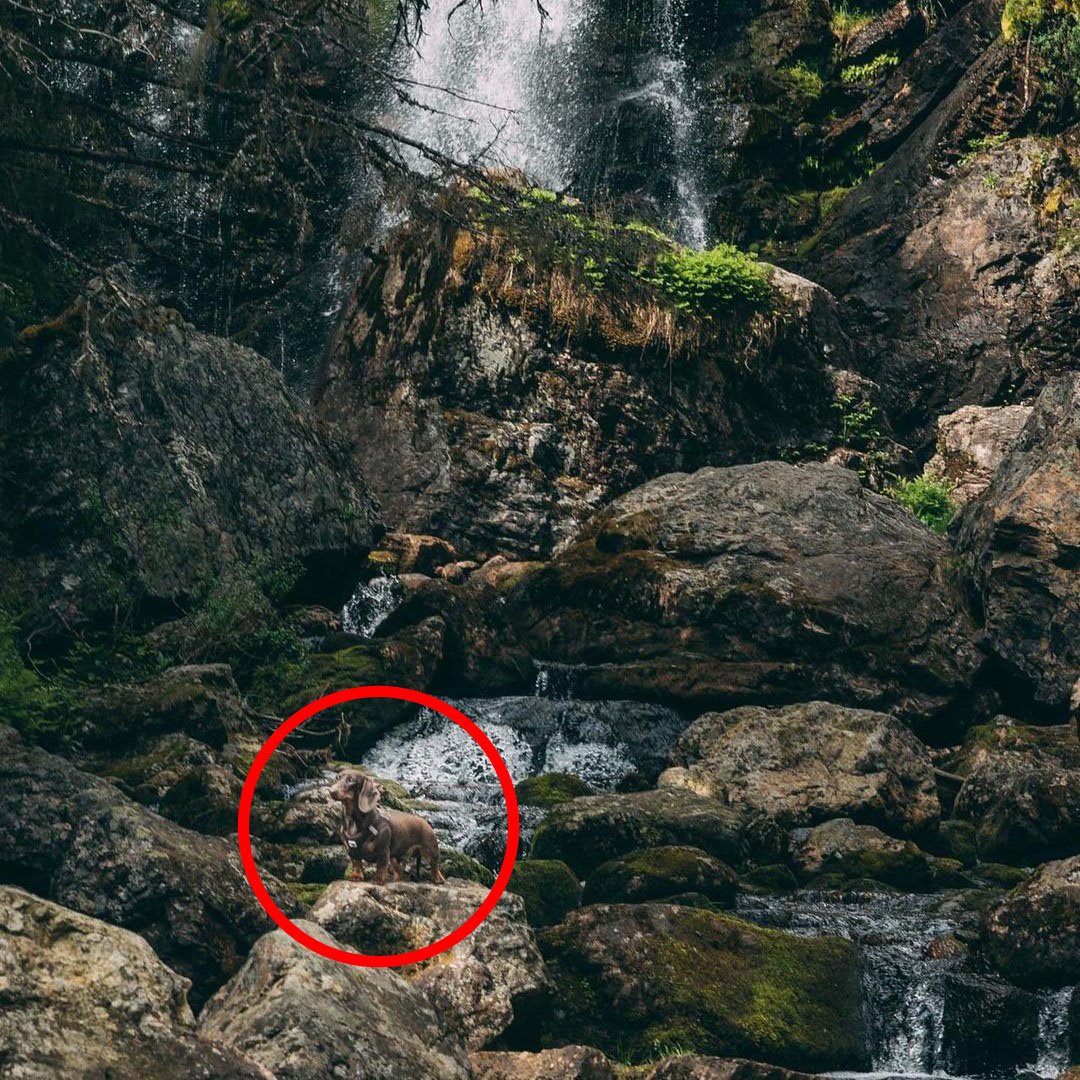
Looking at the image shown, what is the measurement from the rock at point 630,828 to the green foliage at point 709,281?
1156 centimetres

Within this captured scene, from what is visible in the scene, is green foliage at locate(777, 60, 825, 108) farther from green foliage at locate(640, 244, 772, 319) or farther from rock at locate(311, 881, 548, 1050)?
rock at locate(311, 881, 548, 1050)

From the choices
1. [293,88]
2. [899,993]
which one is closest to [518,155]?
[293,88]

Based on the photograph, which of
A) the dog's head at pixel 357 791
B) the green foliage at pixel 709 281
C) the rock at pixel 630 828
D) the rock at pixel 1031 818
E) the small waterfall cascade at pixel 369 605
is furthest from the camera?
the green foliage at pixel 709 281

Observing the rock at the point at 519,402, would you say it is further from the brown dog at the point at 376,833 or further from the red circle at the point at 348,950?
the red circle at the point at 348,950

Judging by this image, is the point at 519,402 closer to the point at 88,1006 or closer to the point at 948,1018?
the point at 948,1018

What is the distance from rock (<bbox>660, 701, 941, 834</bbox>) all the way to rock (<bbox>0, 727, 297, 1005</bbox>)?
6.45 metres

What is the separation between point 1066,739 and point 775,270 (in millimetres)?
11210

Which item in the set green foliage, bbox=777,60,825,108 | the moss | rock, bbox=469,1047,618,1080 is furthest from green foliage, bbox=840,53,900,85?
rock, bbox=469,1047,618,1080

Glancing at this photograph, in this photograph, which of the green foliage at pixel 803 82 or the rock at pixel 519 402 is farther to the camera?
the green foliage at pixel 803 82

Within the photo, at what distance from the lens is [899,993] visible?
981cm

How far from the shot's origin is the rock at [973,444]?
2322cm

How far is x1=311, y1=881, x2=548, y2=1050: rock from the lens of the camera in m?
7.54

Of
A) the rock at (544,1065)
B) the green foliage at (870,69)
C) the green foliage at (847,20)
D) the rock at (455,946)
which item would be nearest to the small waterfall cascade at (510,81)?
the green foliage at (847,20)

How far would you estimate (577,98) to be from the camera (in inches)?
1167
